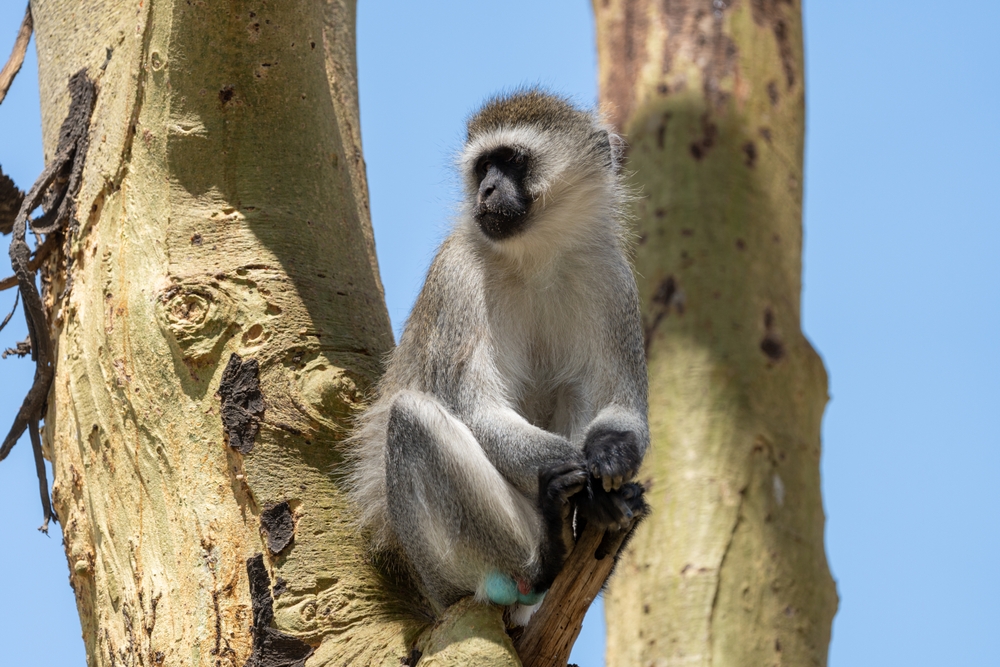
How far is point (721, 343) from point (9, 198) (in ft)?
13.0

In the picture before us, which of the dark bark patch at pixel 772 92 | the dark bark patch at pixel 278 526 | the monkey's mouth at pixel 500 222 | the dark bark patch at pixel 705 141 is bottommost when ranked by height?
the dark bark patch at pixel 278 526

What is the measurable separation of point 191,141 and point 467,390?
1.51m

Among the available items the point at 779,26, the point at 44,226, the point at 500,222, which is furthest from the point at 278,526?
the point at 779,26

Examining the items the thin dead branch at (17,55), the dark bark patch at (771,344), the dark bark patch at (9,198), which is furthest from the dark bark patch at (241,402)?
the dark bark patch at (771,344)

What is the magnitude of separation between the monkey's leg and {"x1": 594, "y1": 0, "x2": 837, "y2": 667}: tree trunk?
2.00m

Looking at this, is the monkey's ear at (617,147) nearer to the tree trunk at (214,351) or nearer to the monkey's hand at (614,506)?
the tree trunk at (214,351)

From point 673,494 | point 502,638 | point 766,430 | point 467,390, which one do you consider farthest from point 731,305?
point 502,638

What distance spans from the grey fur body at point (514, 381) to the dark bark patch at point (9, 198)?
186cm

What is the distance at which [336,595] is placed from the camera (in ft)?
11.3

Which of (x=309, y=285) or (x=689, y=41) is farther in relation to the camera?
(x=689, y=41)

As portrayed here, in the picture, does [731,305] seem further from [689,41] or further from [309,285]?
[309,285]

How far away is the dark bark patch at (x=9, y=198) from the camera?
4.41 metres

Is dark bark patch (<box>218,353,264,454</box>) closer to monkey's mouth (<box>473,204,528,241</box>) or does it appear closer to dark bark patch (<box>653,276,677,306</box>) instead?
monkey's mouth (<box>473,204,528,241</box>)

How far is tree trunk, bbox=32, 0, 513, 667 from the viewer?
11.2ft
